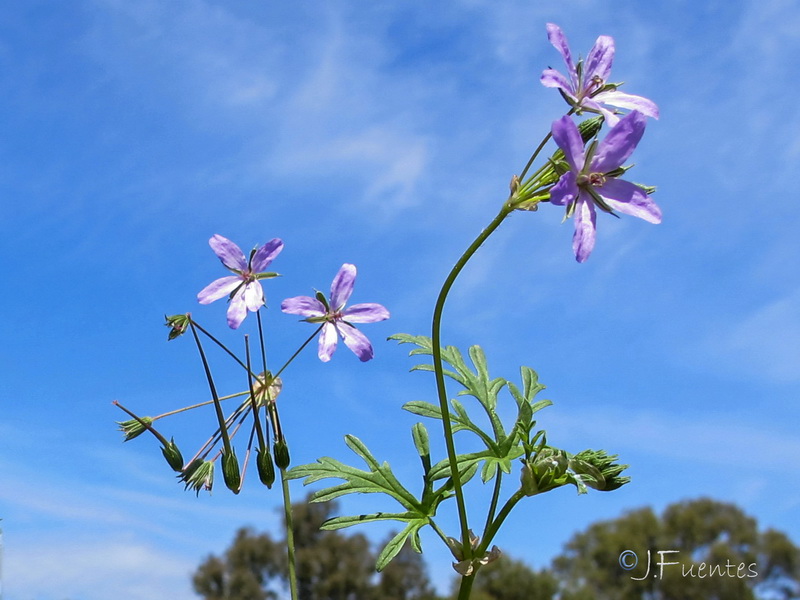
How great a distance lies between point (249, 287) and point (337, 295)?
0.25 metres

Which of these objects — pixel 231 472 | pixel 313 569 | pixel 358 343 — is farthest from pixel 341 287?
pixel 313 569

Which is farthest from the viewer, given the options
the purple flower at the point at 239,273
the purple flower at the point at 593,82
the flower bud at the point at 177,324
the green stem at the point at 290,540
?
the purple flower at the point at 239,273

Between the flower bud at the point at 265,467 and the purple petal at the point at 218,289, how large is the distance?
1.41ft

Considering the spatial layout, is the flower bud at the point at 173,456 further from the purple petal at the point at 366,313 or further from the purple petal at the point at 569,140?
the purple petal at the point at 569,140

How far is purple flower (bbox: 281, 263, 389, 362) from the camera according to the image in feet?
6.62

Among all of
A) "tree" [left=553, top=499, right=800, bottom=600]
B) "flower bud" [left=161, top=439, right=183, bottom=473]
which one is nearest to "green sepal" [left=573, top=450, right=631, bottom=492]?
"flower bud" [left=161, top=439, right=183, bottom=473]

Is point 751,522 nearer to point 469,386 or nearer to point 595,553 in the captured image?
point 595,553

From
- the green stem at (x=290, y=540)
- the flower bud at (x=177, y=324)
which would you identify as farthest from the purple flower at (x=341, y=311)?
the green stem at (x=290, y=540)

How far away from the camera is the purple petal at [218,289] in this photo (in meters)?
1.99

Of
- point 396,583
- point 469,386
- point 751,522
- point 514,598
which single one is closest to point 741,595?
point 751,522

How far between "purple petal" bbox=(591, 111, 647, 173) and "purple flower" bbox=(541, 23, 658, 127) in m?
0.12

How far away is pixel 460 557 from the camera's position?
6.19 ft

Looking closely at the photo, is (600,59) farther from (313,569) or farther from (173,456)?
(313,569)

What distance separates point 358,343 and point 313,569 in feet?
78.8
